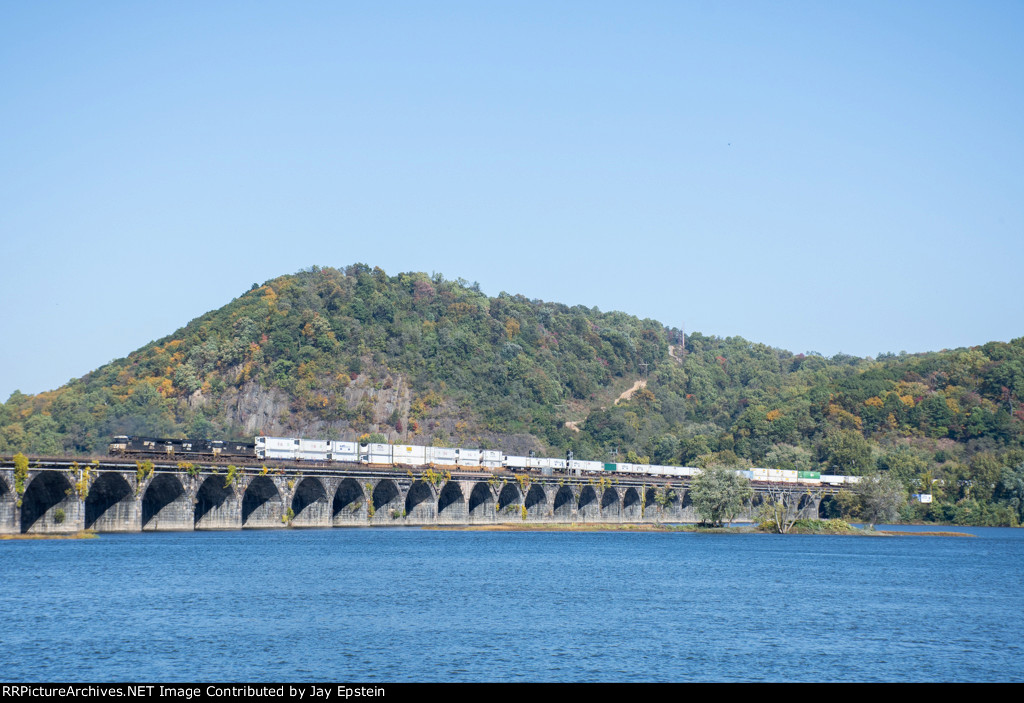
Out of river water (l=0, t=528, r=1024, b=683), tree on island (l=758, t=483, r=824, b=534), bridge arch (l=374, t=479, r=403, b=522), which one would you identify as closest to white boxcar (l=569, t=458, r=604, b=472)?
tree on island (l=758, t=483, r=824, b=534)

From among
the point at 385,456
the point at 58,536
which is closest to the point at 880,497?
the point at 385,456

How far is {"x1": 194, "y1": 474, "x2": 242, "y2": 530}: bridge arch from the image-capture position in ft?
341

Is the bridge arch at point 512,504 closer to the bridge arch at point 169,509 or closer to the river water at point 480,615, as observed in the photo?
the bridge arch at point 169,509

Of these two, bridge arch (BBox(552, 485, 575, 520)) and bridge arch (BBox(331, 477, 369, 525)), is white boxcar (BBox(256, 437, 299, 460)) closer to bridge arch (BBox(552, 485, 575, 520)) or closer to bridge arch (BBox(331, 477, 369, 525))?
bridge arch (BBox(331, 477, 369, 525))

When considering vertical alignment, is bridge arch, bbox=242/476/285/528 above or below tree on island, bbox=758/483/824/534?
above

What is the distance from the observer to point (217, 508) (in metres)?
105

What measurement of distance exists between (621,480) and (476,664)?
122049 millimetres

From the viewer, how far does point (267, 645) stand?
4012 cm

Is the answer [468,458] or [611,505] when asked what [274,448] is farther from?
[611,505]

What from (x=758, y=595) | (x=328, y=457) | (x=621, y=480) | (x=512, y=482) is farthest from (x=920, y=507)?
Result: (x=758, y=595)

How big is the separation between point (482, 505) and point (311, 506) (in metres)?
32.2

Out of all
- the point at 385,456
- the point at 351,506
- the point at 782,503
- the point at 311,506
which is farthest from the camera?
the point at 782,503

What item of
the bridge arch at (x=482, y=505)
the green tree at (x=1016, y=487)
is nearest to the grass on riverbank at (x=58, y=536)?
the bridge arch at (x=482, y=505)

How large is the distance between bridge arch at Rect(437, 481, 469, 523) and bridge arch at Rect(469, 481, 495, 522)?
14.2 ft
